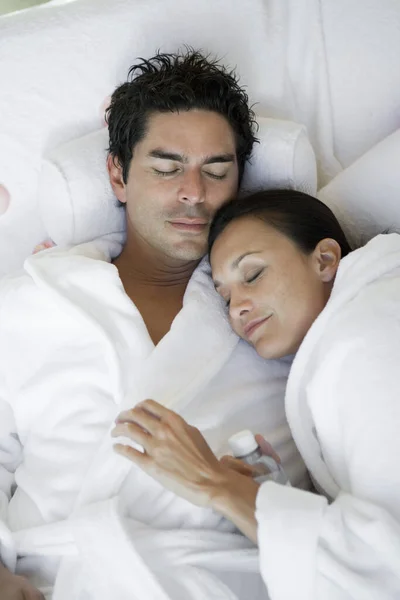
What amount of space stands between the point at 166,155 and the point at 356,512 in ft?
2.78

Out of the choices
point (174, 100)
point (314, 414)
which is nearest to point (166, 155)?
point (174, 100)

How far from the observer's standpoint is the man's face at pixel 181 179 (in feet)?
5.24

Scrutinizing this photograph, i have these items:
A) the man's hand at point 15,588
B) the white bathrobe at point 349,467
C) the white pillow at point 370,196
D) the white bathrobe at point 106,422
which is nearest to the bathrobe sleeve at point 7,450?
the white bathrobe at point 106,422

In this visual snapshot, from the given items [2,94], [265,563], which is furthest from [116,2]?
[265,563]

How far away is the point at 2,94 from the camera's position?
177 centimetres

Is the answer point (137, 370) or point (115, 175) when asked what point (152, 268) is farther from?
point (137, 370)

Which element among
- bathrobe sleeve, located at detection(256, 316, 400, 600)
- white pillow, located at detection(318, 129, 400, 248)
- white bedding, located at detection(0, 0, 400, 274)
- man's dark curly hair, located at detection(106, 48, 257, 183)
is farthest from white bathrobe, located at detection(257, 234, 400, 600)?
white bedding, located at detection(0, 0, 400, 274)

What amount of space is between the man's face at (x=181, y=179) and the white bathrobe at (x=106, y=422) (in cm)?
10

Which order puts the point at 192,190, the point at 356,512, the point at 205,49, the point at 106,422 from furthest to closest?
the point at 205,49, the point at 192,190, the point at 106,422, the point at 356,512

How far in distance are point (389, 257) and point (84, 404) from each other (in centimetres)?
61

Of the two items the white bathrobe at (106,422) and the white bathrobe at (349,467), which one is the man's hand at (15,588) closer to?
the white bathrobe at (106,422)

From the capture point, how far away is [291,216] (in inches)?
59.0

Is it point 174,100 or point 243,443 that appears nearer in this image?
point 243,443

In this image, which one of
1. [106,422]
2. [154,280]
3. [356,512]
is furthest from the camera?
[154,280]
